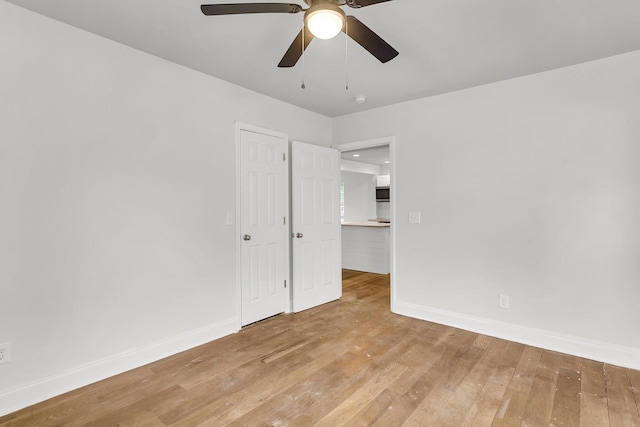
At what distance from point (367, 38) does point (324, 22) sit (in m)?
0.34

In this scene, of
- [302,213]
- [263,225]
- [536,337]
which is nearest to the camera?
[536,337]

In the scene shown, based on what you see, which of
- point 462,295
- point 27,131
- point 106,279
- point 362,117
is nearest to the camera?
point 27,131

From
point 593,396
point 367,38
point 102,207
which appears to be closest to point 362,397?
point 593,396

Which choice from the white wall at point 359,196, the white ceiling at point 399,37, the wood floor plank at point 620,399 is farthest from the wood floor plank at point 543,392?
the white wall at point 359,196

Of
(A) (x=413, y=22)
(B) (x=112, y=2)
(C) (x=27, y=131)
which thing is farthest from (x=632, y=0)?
(C) (x=27, y=131)

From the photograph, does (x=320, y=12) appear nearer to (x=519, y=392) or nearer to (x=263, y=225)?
(x=263, y=225)

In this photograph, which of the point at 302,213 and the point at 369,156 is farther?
the point at 369,156

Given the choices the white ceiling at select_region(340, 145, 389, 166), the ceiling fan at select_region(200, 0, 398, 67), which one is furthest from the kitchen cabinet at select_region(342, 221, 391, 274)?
the ceiling fan at select_region(200, 0, 398, 67)

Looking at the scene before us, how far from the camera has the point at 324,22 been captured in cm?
148

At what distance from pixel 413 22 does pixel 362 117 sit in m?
2.04

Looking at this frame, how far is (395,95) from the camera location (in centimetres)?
362

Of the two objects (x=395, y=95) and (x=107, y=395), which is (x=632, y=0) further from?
(x=107, y=395)

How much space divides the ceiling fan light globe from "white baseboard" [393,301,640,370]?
3.11 meters

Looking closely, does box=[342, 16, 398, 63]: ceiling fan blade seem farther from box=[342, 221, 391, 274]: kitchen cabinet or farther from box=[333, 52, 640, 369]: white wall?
box=[342, 221, 391, 274]: kitchen cabinet
